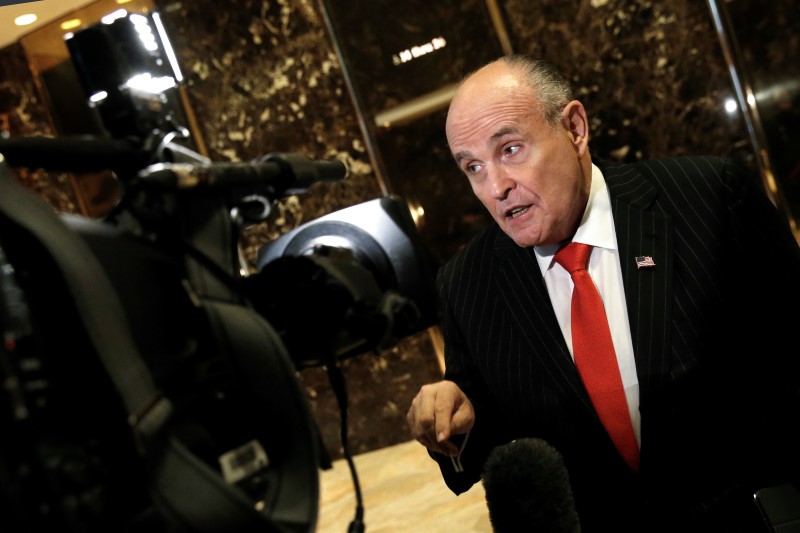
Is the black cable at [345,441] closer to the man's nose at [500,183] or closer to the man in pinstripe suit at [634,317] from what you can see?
the man in pinstripe suit at [634,317]

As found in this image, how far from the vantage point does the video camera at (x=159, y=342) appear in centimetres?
39

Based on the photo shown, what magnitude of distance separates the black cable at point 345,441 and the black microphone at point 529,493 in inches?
11.1

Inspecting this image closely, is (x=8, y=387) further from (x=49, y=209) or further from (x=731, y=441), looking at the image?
(x=731, y=441)

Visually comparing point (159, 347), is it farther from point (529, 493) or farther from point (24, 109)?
point (24, 109)

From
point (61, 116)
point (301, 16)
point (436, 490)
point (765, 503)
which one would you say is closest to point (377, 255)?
point (765, 503)

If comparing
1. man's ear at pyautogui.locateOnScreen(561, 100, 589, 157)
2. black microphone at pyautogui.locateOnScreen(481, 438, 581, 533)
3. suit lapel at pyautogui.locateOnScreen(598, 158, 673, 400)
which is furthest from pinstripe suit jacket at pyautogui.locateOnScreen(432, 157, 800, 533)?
black microphone at pyautogui.locateOnScreen(481, 438, 581, 533)

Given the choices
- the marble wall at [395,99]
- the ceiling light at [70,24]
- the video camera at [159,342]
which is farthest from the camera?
the ceiling light at [70,24]

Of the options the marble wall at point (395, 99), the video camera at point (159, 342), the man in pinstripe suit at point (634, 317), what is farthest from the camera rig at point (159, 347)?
the marble wall at point (395, 99)

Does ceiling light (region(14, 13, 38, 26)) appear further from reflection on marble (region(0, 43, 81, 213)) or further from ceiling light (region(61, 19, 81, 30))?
reflection on marble (region(0, 43, 81, 213))

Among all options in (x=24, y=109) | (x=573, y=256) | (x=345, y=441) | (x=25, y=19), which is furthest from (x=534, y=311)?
(x=24, y=109)

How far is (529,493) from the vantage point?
2.61 feet

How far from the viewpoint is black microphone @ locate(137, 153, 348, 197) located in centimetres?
51

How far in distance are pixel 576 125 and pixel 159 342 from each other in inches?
50.0

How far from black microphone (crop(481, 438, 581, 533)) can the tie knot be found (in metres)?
0.65
